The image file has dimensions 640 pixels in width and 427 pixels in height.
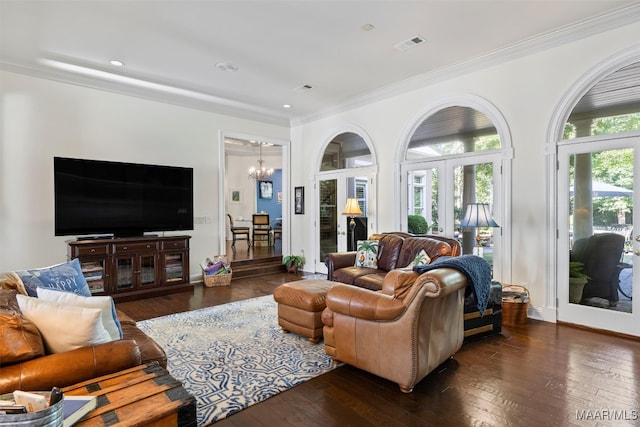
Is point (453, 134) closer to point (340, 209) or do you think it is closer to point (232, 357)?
point (340, 209)

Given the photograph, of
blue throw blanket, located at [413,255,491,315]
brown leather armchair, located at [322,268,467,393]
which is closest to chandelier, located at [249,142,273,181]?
brown leather armchair, located at [322,268,467,393]

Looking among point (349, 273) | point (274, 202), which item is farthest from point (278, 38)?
point (274, 202)

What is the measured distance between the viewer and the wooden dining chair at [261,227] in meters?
9.77

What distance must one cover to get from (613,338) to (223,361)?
3.97 m

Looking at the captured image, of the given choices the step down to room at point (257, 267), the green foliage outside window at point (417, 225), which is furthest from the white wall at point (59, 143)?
the green foliage outside window at point (417, 225)

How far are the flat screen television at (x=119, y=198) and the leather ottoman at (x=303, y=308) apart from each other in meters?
2.96

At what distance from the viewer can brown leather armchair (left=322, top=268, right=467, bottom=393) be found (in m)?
2.35

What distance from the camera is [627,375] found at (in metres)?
2.70

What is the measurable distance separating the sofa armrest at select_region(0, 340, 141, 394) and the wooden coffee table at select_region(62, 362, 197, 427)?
0.07 metres

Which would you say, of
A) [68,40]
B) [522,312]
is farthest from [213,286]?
[522,312]

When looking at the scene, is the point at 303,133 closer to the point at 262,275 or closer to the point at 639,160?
the point at 262,275

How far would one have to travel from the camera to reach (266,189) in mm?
12016

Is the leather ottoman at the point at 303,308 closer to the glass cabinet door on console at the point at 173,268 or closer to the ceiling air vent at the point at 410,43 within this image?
the glass cabinet door on console at the point at 173,268

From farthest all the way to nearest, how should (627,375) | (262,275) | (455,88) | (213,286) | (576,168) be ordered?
(262,275) < (213,286) < (455,88) < (576,168) < (627,375)
